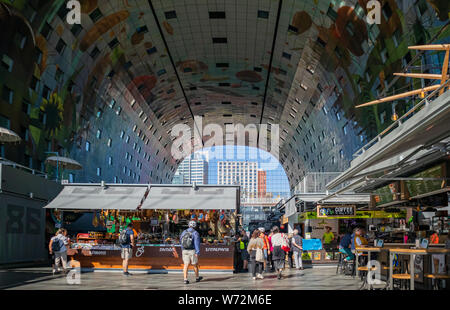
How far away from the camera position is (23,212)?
764 inches

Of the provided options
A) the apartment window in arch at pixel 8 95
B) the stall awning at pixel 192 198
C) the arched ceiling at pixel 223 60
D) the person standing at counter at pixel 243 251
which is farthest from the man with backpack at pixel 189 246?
the apartment window in arch at pixel 8 95

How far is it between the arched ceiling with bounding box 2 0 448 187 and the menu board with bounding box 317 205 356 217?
4.32 m

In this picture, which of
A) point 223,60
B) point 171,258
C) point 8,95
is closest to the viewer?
point 171,258

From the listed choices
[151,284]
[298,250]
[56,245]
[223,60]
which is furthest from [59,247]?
[223,60]

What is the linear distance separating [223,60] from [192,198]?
15467mm

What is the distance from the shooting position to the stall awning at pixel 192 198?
16562 millimetres

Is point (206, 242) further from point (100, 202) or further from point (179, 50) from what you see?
point (179, 50)

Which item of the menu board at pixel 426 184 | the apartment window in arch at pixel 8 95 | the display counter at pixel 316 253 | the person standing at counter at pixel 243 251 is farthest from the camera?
the display counter at pixel 316 253

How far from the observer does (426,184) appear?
1324 cm

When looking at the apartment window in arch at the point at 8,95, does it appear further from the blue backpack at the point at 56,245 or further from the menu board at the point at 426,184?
the menu board at the point at 426,184

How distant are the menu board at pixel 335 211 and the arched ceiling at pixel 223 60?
170 inches

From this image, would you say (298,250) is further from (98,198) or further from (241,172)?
(241,172)

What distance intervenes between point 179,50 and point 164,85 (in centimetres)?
533
